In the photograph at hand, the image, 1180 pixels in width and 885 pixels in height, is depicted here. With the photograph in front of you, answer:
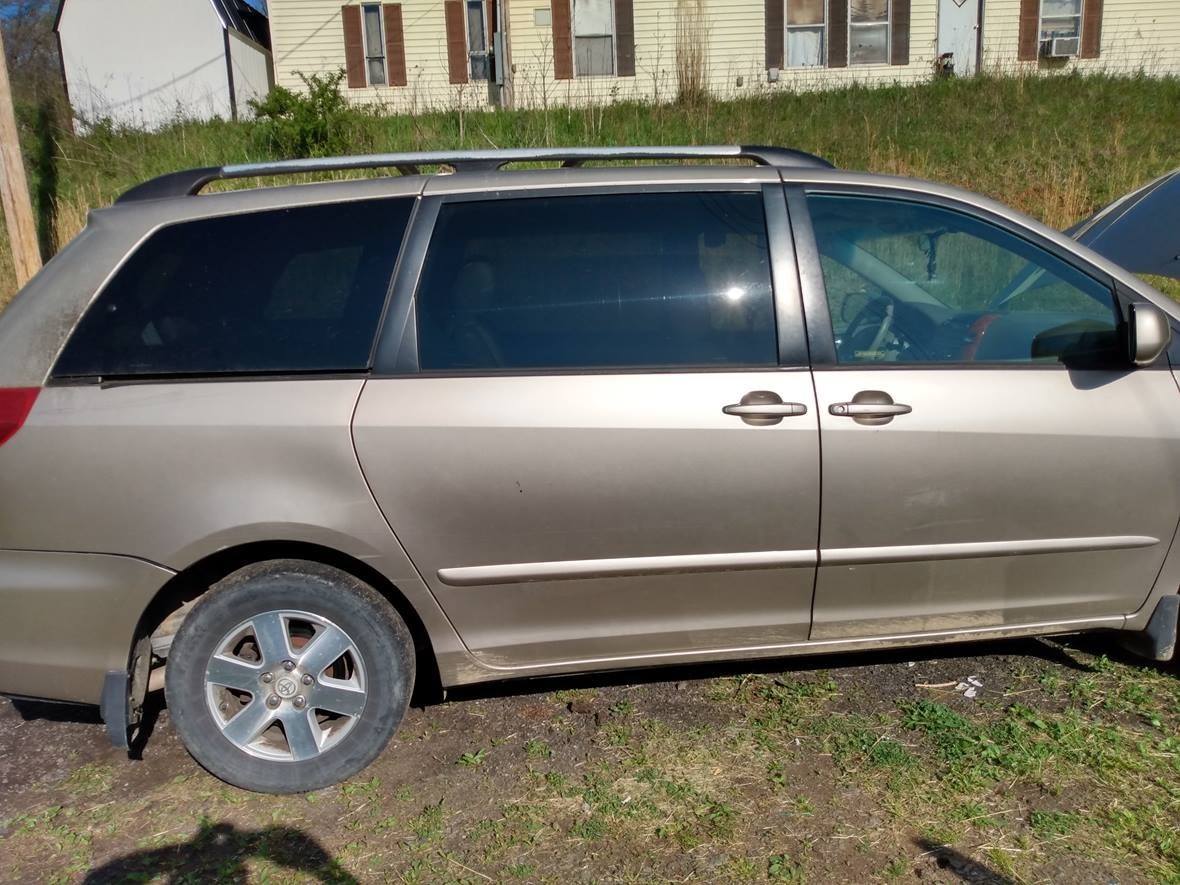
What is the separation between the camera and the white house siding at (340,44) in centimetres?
2075

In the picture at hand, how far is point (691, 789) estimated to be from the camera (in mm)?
2990

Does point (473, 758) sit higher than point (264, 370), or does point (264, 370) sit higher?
point (264, 370)

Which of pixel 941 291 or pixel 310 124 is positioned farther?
pixel 310 124

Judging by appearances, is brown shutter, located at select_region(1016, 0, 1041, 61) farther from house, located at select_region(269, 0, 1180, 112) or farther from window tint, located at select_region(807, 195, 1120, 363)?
window tint, located at select_region(807, 195, 1120, 363)

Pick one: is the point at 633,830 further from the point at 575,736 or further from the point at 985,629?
the point at 985,629

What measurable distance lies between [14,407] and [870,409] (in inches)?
99.8

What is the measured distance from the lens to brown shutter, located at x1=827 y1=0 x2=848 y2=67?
19.9 meters

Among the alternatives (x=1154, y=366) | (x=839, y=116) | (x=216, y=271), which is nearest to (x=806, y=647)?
(x=1154, y=366)

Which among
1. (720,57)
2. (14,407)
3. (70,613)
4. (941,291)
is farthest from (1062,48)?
(70,613)

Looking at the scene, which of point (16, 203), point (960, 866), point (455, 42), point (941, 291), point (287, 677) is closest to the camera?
point (960, 866)

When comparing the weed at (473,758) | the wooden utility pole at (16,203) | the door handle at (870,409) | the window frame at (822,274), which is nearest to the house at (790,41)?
the wooden utility pole at (16,203)

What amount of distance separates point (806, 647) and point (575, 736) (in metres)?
0.84

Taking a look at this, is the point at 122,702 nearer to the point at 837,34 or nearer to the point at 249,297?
the point at 249,297

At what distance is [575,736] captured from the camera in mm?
3303
